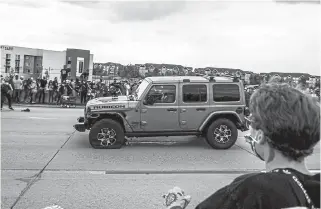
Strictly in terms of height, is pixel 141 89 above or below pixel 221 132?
above

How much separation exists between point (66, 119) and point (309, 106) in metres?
15.5

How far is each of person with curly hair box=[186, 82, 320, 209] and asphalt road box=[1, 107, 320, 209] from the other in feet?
10.4

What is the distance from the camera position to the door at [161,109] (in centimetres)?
1052

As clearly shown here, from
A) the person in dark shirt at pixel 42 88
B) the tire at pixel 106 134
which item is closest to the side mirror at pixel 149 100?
the tire at pixel 106 134

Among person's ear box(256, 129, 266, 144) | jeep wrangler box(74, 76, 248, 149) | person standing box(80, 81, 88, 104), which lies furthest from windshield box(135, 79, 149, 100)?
person standing box(80, 81, 88, 104)

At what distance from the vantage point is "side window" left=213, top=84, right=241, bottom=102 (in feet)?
35.6

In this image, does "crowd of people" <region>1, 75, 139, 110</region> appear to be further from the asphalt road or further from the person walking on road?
the asphalt road

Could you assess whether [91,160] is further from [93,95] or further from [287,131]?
[93,95]

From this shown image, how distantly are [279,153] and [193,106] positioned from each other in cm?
878

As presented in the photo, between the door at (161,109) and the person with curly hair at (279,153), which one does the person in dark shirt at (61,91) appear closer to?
the door at (161,109)

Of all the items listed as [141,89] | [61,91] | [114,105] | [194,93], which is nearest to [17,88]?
[61,91]

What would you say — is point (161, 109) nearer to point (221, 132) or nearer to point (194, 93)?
point (194, 93)

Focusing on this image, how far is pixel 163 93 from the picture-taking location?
1068cm

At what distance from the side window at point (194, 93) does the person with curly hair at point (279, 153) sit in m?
8.67
